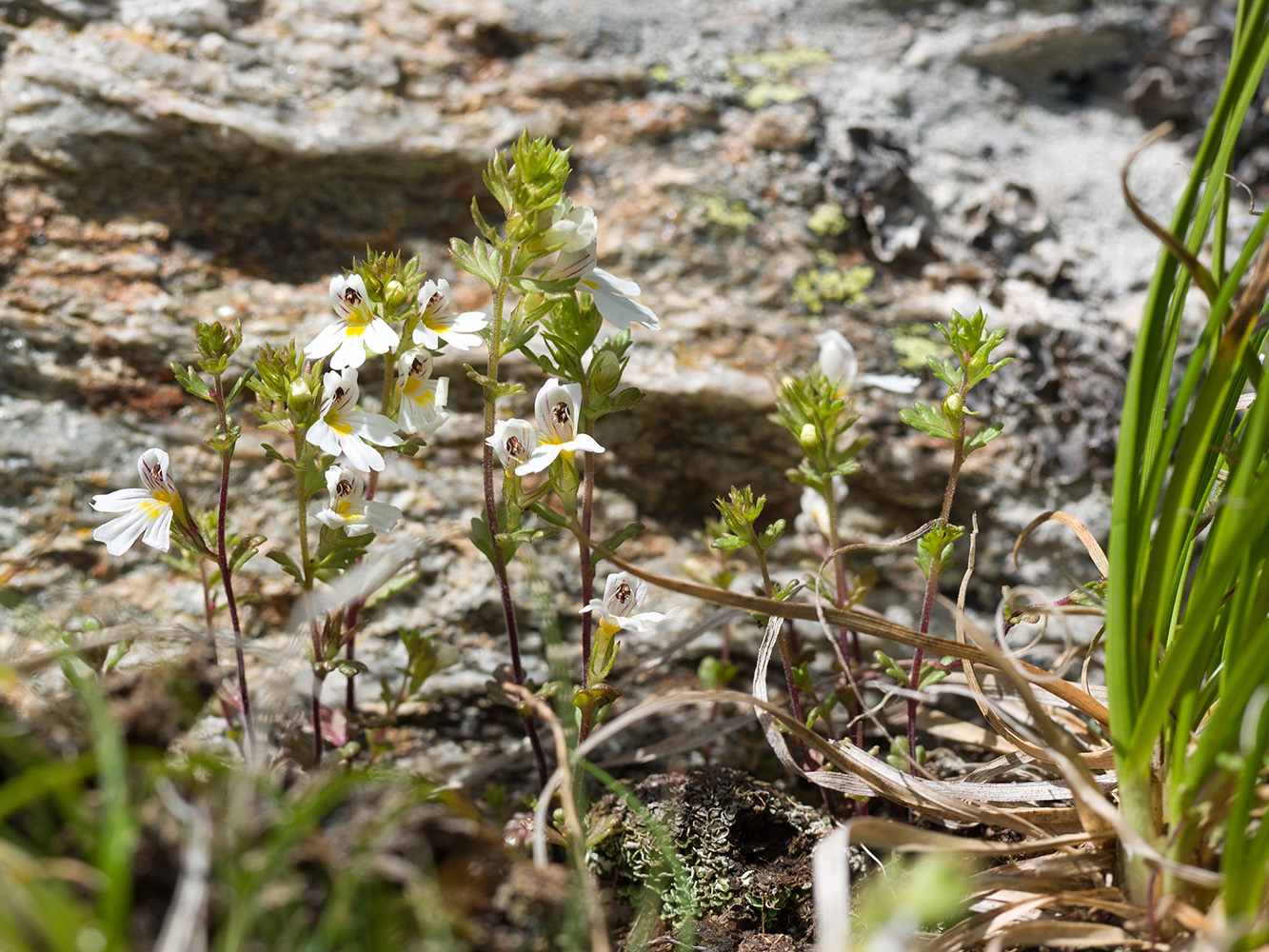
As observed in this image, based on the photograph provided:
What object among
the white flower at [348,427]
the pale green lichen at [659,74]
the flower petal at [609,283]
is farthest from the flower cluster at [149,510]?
the pale green lichen at [659,74]

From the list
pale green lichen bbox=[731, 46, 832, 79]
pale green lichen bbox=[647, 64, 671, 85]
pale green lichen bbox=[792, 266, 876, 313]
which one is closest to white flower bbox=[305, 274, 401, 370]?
pale green lichen bbox=[792, 266, 876, 313]

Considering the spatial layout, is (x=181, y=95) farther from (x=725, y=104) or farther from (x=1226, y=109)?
(x=1226, y=109)

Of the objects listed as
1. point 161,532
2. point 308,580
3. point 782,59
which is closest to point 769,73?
point 782,59

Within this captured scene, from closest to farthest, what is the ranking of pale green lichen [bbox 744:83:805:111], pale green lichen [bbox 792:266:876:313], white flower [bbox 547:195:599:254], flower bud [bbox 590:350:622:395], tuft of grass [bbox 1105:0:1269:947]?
tuft of grass [bbox 1105:0:1269:947] → white flower [bbox 547:195:599:254] → flower bud [bbox 590:350:622:395] → pale green lichen [bbox 792:266:876:313] → pale green lichen [bbox 744:83:805:111]

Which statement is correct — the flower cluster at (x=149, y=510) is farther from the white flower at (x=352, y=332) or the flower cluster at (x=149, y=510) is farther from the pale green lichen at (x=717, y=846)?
the pale green lichen at (x=717, y=846)

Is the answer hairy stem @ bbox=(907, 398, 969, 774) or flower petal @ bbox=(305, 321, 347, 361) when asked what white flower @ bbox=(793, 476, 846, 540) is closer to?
hairy stem @ bbox=(907, 398, 969, 774)

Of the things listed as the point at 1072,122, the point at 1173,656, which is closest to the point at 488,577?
the point at 1173,656
